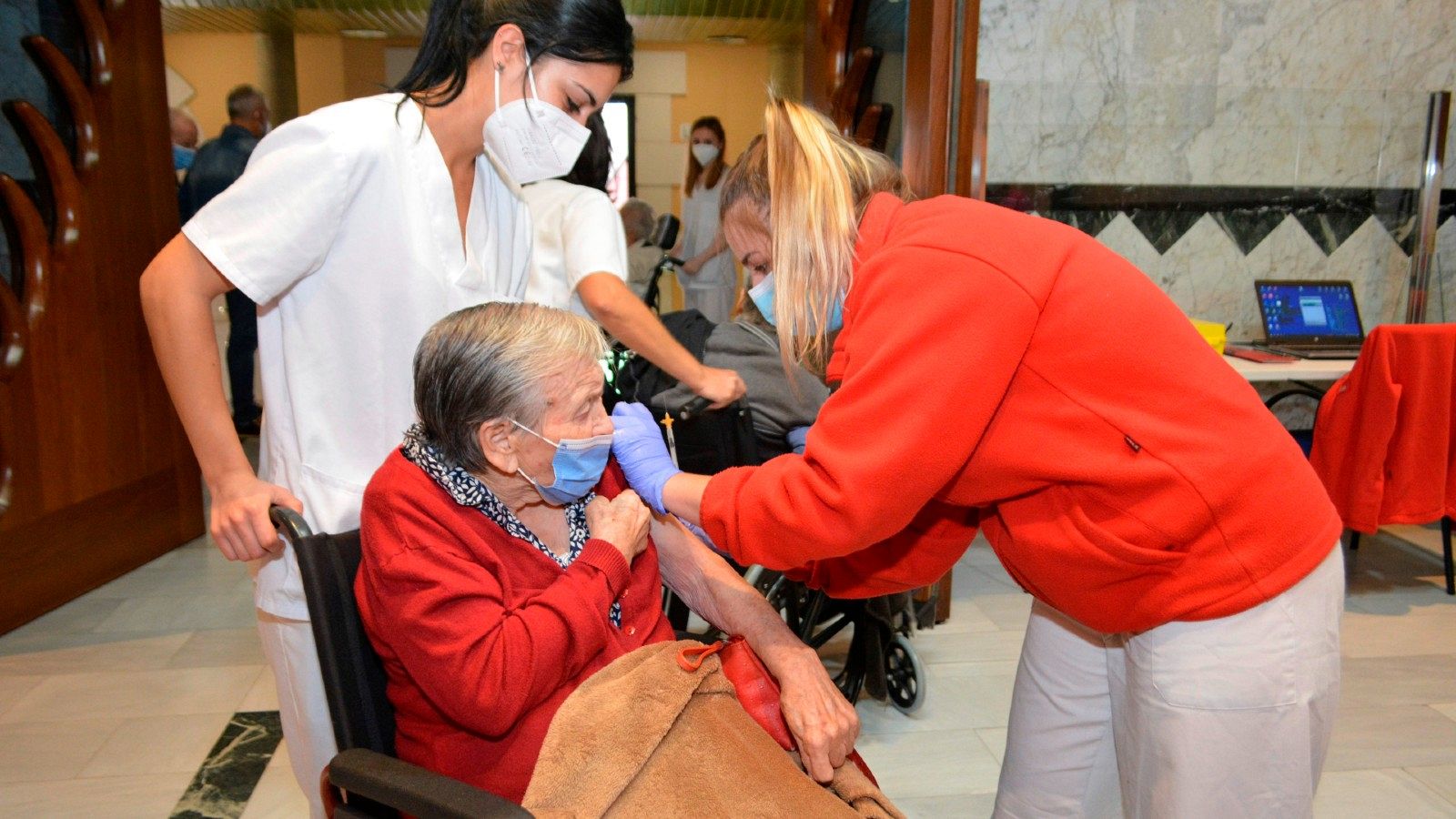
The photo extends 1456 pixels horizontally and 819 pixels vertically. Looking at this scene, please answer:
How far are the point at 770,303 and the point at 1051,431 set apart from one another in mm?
448

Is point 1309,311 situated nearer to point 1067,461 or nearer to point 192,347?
point 1067,461

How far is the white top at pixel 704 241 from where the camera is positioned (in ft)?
18.9

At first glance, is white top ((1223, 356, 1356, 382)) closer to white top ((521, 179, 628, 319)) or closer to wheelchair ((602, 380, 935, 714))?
wheelchair ((602, 380, 935, 714))

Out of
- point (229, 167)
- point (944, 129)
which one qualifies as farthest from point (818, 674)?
point (229, 167)

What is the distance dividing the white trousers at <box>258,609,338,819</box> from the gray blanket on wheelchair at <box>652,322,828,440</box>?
3.77 ft

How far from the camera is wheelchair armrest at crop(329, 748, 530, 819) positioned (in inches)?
43.1

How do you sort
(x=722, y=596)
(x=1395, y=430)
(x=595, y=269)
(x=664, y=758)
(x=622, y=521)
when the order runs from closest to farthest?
(x=664, y=758) < (x=622, y=521) < (x=722, y=596) < (x=595, y=269) < (x=1395, y=430)

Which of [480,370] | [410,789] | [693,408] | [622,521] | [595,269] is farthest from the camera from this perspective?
[595,269]

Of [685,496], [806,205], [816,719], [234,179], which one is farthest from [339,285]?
[234,179]

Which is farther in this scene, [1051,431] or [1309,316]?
[1309,316]

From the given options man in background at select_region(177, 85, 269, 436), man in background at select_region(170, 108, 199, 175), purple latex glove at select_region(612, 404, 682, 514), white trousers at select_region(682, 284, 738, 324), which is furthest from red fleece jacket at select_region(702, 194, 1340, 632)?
man in background at select_region(170, 108, 199, 175)

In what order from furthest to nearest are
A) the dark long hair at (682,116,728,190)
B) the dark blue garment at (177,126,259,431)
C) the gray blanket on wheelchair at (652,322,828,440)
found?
1. the dark long hair at (682,116,728,190)
2. the dark blue garment at (177,126,259,431)
3. the gray blanket on wheelchair at (652,322,828,440)

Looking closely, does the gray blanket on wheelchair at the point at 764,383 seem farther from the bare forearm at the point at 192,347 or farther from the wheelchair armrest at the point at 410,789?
the wheelchair armrest at the point at 410,789

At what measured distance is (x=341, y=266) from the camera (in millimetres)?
1418
